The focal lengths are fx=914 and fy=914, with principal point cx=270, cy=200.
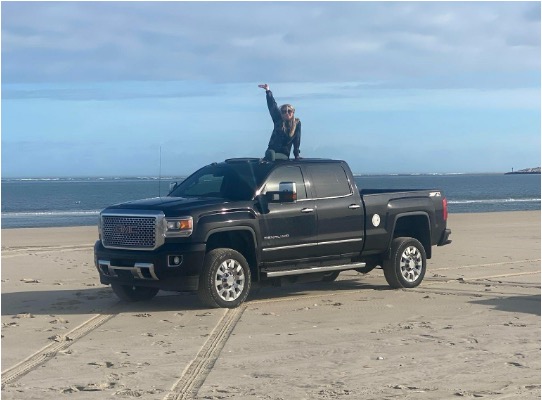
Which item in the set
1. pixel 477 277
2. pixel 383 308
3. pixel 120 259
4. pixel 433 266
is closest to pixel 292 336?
pixel 383 308

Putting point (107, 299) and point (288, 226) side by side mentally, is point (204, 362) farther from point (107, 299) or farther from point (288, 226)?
point (107, 299)

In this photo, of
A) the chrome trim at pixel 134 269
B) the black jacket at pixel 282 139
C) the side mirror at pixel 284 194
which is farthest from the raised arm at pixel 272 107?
the chrome trim at pixel 134 269

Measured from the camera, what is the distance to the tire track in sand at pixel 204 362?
7.09 m

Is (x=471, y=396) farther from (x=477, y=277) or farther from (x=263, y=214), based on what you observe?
(x=477, y=277)

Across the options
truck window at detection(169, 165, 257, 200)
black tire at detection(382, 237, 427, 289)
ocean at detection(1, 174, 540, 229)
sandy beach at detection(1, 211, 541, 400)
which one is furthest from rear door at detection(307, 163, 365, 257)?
ocean at detection(1, 174, 540, 229)

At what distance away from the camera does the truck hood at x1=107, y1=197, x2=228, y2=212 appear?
11227mm

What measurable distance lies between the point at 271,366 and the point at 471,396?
1.94 meters

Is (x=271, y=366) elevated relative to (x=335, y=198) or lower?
lower

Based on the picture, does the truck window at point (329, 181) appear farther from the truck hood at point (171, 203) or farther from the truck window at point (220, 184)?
the truck hood at point (171, 203)

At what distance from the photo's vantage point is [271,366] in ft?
26.2

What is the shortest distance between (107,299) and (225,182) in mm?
2294

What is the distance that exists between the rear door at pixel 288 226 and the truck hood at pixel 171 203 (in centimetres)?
68

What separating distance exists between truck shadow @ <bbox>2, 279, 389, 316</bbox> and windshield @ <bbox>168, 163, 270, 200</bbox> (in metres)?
1.44

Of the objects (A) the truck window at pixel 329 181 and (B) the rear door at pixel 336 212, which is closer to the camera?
(B) the rear door at pixel 336 212
